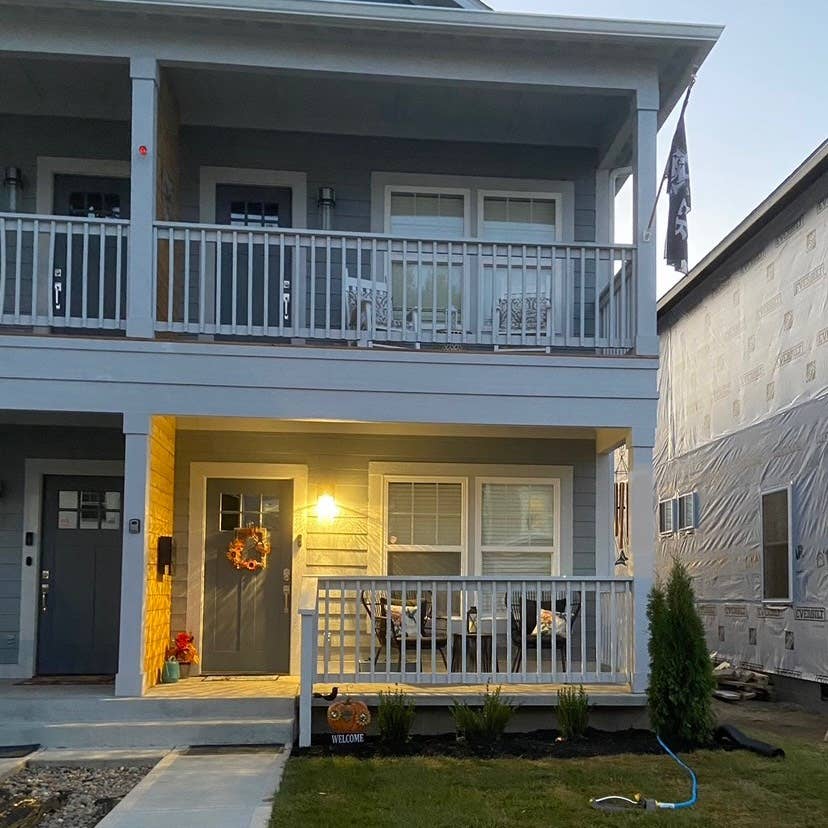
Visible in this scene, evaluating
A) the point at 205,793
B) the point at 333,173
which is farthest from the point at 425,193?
the point at 205,793

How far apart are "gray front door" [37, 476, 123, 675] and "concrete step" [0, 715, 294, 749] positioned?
188 cm

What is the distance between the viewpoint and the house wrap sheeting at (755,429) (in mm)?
11250

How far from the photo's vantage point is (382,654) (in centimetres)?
921

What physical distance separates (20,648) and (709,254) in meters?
10.1

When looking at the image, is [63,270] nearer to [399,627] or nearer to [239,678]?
[239,678]

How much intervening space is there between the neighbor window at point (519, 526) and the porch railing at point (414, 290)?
1.76 metres

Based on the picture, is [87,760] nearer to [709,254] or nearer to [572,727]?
[572,727]

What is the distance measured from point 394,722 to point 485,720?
666mm

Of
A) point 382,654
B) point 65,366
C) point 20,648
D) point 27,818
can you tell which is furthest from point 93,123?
point 27,818

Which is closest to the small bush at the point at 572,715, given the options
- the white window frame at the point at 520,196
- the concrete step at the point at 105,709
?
the concrete step at the point at 105,709

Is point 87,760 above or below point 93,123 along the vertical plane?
below

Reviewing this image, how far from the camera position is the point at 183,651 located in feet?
30.4

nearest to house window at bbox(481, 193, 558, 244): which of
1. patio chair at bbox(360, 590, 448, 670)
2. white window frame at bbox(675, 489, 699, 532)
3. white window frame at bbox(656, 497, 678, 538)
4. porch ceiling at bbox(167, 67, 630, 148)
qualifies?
porch ceiling at bbox(167, 67, 630, 148)

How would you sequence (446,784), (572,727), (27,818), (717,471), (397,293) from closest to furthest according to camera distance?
(27,818)
(446,784)
(572,727)
(397,293)
(717,471)
